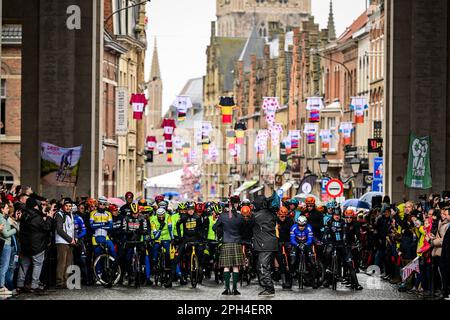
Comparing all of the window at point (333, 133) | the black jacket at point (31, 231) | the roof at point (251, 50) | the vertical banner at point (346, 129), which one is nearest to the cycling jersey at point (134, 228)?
the black jacket at point (31, 231)

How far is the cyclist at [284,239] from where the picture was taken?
1282 inches

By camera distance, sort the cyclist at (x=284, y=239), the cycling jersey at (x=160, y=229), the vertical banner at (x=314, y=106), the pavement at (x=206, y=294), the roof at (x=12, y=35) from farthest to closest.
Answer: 1. the vertical banner at (x=314, y=106)
2. the roof at (x=12, y=35)
3. the cycling jersey at (x=160, y=229)
4. the cyclist at (x=284, y=239)
5. the pavement at (x=206, y=294)

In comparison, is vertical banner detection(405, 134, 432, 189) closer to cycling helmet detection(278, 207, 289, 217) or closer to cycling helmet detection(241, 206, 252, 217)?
cycling helmet detection(278, 207, 289, 217)

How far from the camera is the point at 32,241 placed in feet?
97.4

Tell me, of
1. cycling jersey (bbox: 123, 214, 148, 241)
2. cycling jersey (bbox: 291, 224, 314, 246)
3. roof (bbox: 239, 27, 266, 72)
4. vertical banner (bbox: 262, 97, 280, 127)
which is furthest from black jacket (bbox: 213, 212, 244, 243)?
roof (bbox: 239, 27, 266, 72)

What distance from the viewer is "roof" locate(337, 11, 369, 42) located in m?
96.4

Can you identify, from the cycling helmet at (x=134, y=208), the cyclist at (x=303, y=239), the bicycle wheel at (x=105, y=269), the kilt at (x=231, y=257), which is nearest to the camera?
the kilt at (x=231, y=257)

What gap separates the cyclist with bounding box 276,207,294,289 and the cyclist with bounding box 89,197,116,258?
3.35 m

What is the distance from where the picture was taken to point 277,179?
12506cm

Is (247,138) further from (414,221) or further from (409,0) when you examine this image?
(414,221)

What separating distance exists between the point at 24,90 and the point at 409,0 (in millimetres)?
11444

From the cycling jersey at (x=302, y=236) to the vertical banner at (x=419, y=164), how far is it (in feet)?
39.4

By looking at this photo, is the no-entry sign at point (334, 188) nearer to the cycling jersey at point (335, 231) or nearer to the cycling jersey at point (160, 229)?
the cycling jersey at point (160, 229)

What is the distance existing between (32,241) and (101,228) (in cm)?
300
